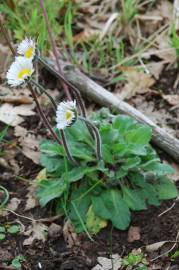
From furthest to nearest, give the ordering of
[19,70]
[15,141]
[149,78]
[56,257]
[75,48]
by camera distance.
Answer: [75,48] < [149,78] < [15,141] < [56,257] < [19,70]

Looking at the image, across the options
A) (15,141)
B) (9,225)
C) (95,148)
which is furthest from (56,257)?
(15,141)

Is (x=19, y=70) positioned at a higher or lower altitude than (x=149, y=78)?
higher

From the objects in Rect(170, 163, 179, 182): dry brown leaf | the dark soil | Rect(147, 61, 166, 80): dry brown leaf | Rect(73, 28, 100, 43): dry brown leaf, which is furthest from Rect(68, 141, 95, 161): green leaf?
Rect(73, 28, 100, 43): dry brown leaf

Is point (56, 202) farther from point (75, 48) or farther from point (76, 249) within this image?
point (75, 48)

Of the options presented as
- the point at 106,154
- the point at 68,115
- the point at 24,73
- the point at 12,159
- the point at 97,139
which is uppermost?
the point at 24,73

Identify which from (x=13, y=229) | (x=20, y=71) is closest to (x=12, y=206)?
(x=13, y=229)

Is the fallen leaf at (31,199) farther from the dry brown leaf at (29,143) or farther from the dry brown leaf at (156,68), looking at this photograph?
the dry brown leaf at (156,68)

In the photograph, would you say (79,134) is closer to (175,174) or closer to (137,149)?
(137,149)

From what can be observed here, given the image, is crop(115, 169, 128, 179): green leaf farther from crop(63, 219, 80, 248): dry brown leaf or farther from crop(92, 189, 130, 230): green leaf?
crop(63, 219, 80, 248): dry brown leaf
